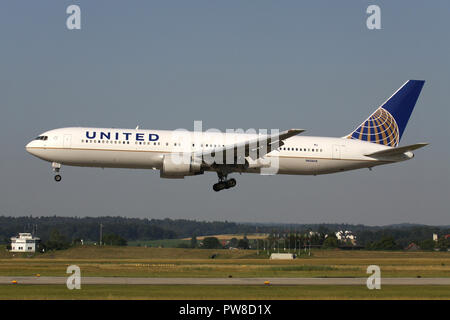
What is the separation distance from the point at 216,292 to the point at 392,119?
121 ft

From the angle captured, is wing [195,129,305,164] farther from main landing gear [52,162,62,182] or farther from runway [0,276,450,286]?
runway [0,276,450,286]

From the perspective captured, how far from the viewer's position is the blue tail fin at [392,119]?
62.4 m

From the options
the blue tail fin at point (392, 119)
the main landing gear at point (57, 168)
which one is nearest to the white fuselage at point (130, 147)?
the main landing gear at point (57, 168)

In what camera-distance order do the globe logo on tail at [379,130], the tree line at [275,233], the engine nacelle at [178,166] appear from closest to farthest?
the engine nacelle at [178,166] < the globe logo on tail at [379,130] < the tree line at [275,233]

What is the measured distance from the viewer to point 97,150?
52156 millimetres

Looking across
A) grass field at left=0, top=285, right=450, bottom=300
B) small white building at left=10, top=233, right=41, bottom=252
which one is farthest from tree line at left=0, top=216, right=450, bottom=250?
grass field at left=0, top=285, right=450, bottom=300

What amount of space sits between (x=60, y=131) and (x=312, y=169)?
2114cm

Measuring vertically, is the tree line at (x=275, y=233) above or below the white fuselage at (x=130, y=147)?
below

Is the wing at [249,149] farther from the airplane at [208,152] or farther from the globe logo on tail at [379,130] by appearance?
the globe logo on tail at [379,130]

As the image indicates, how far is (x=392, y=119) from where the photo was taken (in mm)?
64500

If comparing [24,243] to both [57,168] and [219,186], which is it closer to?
[57,168]

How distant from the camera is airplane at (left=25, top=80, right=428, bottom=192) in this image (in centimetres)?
5231

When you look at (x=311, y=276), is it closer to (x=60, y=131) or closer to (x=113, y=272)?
(x=113, y=272)
